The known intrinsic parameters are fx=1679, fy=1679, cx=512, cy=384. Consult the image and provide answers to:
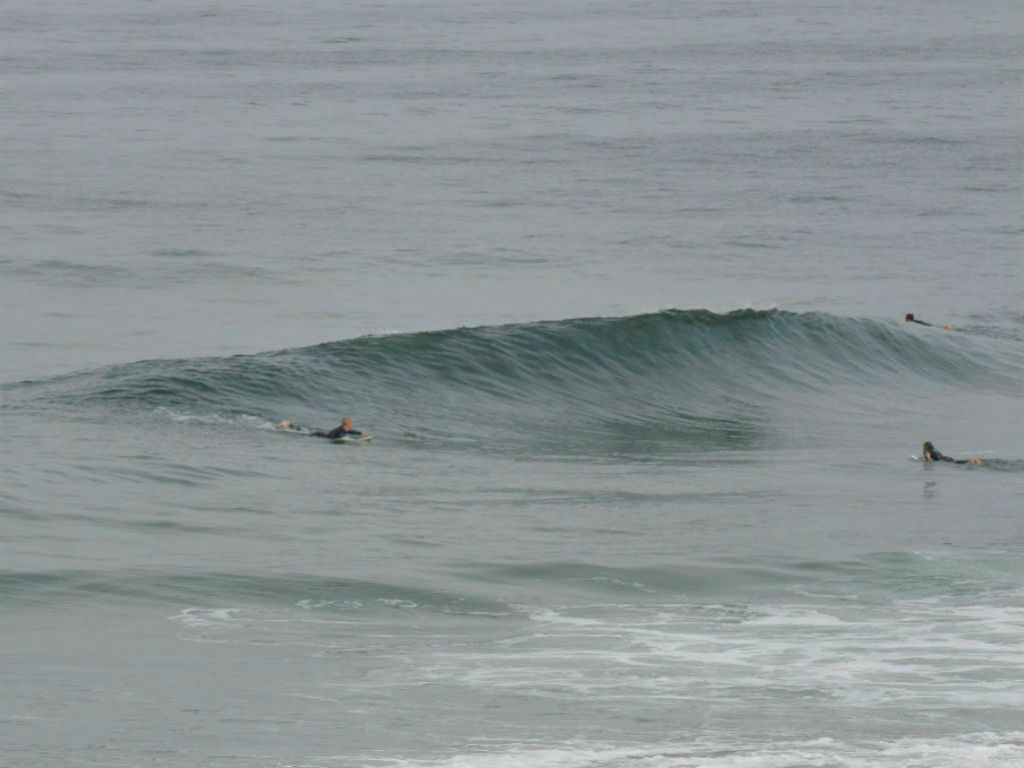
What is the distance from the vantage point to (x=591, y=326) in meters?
35.7

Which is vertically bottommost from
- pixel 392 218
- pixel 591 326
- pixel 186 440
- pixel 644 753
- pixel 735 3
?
pixel 644 753

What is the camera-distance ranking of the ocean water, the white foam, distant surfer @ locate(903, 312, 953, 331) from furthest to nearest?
distant surfer @ locate(903, 312, 953, 331), the ocean water, the white foam

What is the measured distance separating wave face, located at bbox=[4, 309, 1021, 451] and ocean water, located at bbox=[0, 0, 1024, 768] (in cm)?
11

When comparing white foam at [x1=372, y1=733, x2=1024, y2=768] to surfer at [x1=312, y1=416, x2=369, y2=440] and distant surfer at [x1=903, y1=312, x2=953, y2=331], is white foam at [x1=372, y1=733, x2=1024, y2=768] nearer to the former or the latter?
surfer at [x1=312, y1=416, x2=369, y2=440]

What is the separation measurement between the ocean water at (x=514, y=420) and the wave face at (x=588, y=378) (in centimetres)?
11

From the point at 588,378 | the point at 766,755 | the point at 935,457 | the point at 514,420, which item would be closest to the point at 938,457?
the point at 935,457

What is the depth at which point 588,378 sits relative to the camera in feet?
110

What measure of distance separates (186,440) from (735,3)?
91.0 m

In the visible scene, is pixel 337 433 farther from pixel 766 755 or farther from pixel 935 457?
pixel 766 755

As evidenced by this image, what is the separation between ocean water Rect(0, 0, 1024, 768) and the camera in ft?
45.3

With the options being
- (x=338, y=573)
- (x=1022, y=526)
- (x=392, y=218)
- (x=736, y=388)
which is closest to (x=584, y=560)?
(x=338, y=573)

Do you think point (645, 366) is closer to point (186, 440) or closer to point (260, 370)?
point (260, 370)

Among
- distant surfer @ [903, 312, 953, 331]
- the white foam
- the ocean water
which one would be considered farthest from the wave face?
the white foam

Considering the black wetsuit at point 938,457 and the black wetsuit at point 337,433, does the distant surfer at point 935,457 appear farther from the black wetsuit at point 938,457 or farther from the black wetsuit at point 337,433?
the black wetsuit at point 337,433
